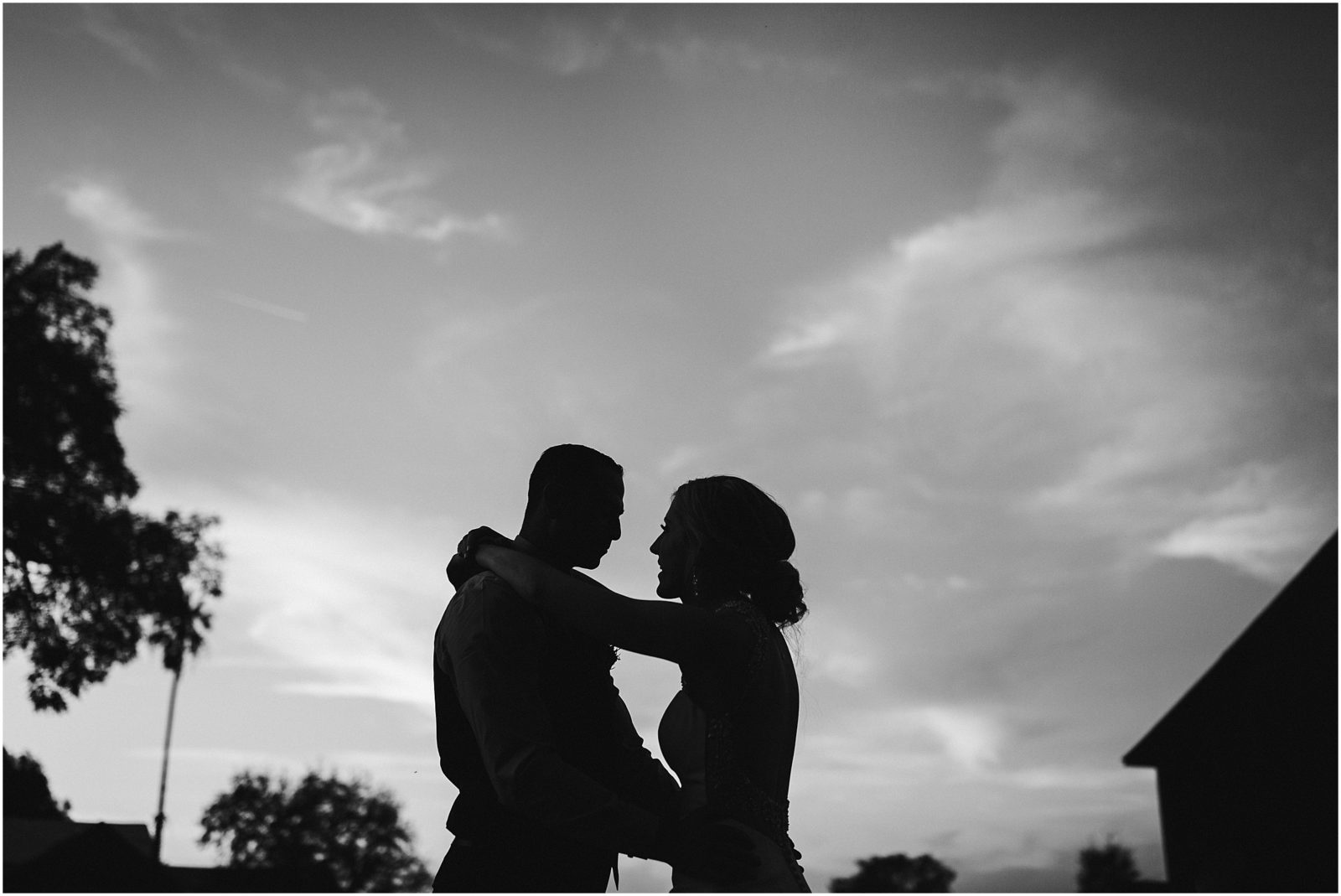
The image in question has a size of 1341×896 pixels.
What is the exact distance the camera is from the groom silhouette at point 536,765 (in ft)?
11.4

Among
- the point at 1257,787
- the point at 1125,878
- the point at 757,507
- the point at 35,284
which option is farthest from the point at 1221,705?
the point at 1125,878

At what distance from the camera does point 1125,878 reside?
361ft

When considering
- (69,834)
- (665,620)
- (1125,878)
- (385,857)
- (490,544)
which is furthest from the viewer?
(1125,878)

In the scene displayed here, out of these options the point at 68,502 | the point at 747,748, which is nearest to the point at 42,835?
the point at 68,502

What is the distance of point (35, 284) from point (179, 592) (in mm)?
7715

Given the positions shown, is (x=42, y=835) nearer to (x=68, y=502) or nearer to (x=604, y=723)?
(x=68, y=502)

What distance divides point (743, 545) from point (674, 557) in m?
0.30

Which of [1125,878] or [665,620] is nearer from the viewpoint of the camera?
[665,620]

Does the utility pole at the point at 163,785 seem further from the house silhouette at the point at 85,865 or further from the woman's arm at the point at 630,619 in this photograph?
the woman's arm at the point at 630,619

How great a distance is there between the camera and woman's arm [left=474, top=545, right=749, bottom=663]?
12.1ft

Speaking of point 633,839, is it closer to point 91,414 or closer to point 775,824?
point 775,824

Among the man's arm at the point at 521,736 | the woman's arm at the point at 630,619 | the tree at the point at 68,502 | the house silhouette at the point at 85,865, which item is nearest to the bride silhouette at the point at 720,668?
the woman's arm at the point at 630,619

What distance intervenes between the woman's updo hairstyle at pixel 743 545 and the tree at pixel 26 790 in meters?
27.4

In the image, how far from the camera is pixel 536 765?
136 inches
